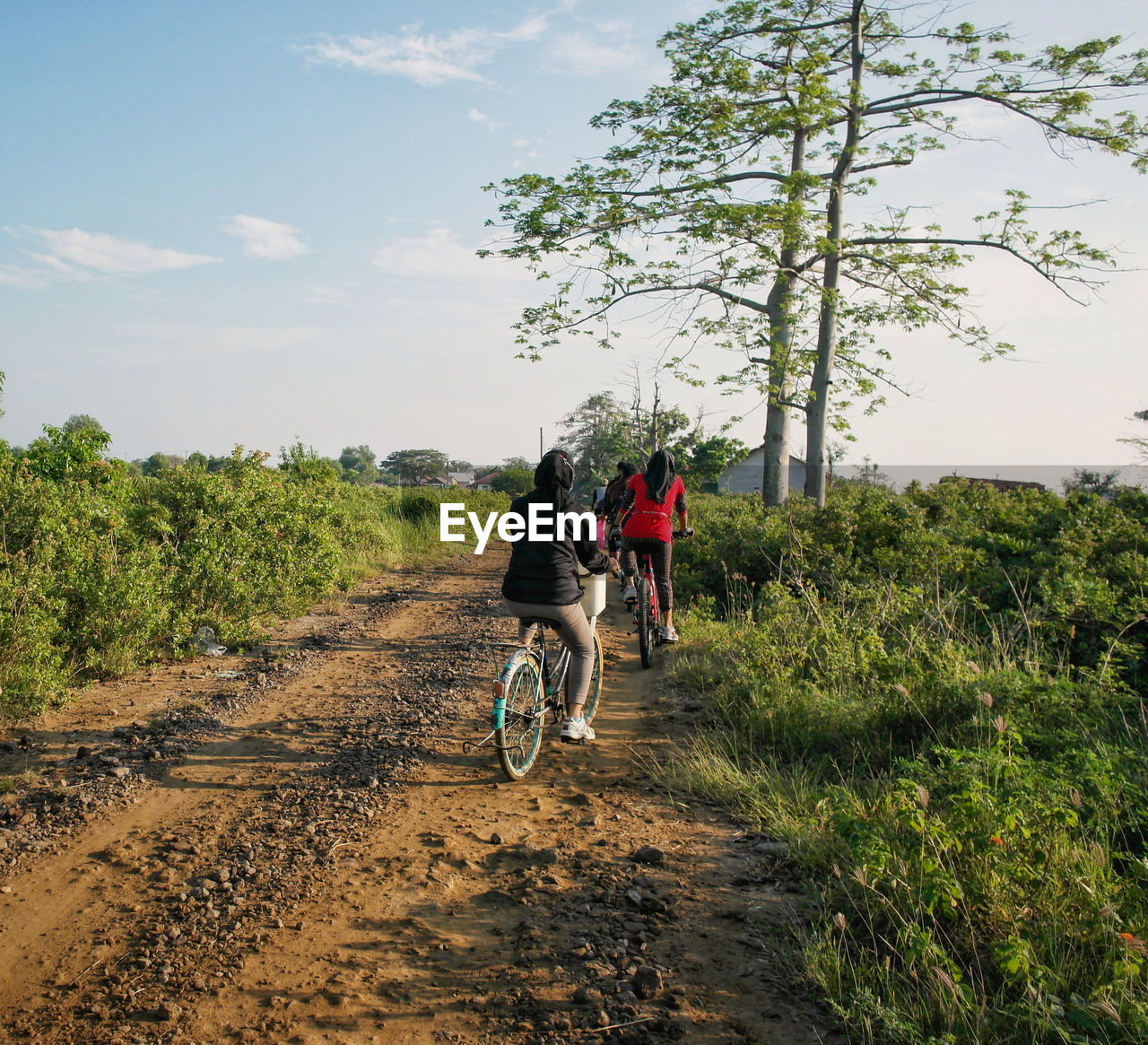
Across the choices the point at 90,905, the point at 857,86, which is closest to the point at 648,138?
the point at 857,86

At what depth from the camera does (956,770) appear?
3756 millimetres

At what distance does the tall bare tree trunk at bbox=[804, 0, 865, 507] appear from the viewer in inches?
Answer: 692

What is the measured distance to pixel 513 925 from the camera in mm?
3572

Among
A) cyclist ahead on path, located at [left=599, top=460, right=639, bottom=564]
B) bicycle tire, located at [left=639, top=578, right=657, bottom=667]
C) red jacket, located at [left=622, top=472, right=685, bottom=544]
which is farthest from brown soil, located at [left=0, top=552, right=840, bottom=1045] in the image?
cyclist ahead on path, located at [left=599, top=460, right=639, bottom=564]

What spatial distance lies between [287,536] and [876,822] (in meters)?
8.57

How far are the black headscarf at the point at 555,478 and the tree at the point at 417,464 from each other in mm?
101180

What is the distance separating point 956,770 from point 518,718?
→ 269 cm

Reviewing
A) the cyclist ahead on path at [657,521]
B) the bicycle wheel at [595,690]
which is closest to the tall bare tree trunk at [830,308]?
the cyclist ahead on path at [657,521]

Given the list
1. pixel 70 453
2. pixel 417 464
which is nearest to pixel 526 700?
pixel 70 453

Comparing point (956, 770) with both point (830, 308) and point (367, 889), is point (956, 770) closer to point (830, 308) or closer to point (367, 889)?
point (367, 889)

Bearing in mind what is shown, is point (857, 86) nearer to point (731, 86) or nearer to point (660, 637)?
point (731, 86)

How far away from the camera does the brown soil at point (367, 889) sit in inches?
118

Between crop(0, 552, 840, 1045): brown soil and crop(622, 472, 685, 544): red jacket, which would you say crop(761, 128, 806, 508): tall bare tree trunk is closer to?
crop(622, 472, 685, 544): red jacket

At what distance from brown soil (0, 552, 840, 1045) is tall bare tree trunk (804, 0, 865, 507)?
12277 mm
